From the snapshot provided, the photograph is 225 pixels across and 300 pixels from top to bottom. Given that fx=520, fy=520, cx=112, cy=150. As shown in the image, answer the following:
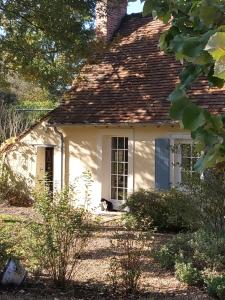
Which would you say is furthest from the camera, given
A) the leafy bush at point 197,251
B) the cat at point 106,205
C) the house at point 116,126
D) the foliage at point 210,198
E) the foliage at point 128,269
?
the cat at point 106,205

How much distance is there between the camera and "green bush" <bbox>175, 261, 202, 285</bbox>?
279 inches

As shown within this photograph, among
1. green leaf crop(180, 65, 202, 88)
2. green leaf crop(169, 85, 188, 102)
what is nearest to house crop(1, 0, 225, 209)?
green leaf crop(180, 65, 202, 88)

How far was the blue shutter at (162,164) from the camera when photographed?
1397 centimetres

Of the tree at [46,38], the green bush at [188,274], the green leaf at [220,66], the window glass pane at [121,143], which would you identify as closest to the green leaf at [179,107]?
the green leaf at [220,66]

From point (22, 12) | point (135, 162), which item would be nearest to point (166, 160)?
point (135, 162)

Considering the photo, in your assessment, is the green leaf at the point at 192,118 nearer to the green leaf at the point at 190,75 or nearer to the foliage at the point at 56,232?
the green leaf at the point at 190,75

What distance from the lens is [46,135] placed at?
17.0 metres

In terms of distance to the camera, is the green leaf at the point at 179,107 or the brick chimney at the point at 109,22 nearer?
the green leaf at the point at 179,107

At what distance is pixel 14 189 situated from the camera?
17.5 m

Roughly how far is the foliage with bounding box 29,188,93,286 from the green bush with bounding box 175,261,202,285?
141cm

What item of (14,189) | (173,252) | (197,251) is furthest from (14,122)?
(197,251)

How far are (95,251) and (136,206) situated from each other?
2814 millimetres

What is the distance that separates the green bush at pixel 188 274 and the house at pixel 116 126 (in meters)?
6.13

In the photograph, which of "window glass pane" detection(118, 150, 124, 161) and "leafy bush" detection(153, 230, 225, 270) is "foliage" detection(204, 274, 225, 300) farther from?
"window glass pane" detection(118, 150, 124, 161)
